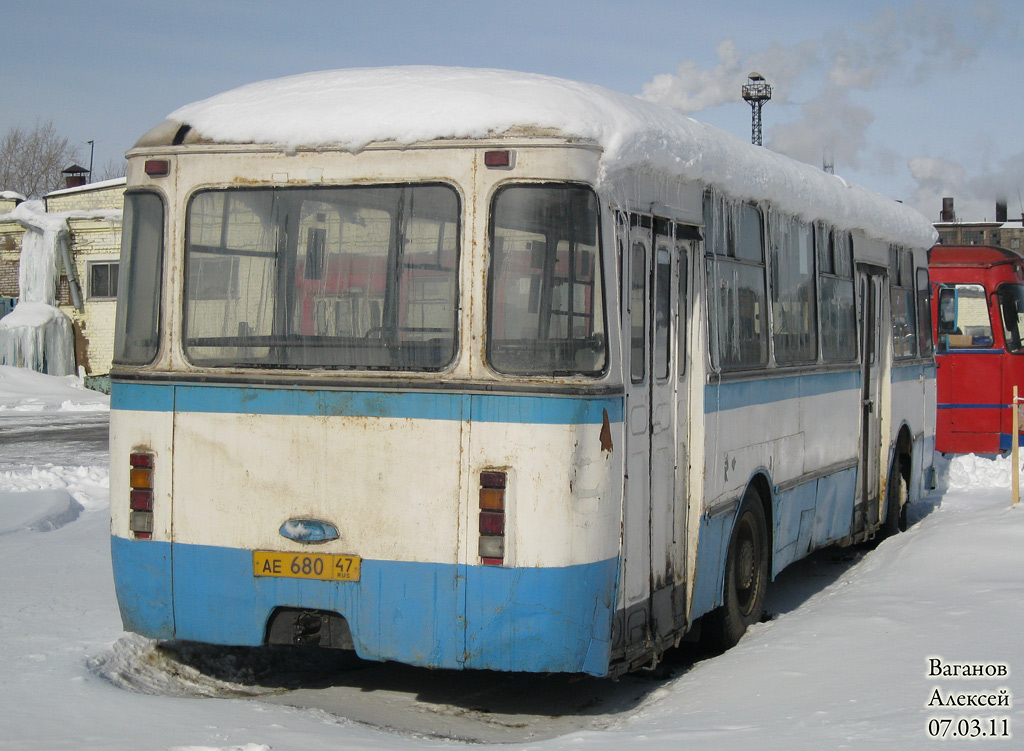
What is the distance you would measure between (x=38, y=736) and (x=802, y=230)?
5.88 m

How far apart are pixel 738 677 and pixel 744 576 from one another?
1.63m

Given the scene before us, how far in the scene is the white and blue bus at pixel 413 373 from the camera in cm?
521

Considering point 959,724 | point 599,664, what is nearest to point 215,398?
point 599,664

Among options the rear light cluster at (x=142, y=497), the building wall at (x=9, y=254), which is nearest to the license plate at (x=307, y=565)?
the rear light cluster at (x=142, y=497)

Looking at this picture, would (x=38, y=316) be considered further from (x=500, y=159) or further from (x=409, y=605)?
(x=500, y=159)

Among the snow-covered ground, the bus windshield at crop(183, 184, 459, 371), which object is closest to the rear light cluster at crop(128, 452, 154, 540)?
the bus windshield at crop(183, 184, 459, 371)

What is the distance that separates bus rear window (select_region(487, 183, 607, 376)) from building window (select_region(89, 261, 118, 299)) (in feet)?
93.7

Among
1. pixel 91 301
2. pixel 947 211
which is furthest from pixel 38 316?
pixel 947 211

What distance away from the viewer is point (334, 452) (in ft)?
17.9

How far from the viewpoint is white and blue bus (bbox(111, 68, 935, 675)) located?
5211 millimetres

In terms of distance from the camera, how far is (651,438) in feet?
19.3

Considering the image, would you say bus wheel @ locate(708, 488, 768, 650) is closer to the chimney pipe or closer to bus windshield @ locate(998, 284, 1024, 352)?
bus windshield @ locate(998, 284, 1024, 352)

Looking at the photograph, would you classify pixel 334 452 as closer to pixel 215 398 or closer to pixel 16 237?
pixel 215 398

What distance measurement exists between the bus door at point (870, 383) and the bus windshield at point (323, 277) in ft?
18.1
